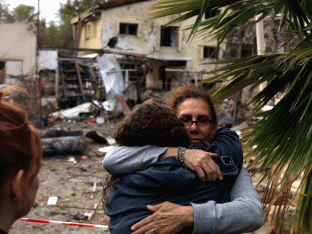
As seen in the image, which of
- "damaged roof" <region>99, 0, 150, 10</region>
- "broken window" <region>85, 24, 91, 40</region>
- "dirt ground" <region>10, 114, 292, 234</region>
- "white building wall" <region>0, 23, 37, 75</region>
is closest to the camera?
"dirt ground" <region>10, 114, 292, 234</region>

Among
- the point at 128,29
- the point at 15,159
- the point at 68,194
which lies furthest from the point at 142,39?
the point at 15,159

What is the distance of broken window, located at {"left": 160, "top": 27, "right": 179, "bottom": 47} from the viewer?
88.7 feet

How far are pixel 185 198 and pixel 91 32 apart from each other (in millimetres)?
26126

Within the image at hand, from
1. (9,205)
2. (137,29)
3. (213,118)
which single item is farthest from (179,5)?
(137,29)

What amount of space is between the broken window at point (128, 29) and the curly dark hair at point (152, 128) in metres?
24.6

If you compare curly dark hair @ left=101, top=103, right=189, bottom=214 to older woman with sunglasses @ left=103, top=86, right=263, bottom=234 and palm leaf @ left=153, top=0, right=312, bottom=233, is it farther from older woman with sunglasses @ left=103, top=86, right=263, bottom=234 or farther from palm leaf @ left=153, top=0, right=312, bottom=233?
palm leaf @ left=153, top=0, right=312, bottom=233

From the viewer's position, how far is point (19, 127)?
3.17 ft

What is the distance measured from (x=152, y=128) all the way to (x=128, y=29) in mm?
24852

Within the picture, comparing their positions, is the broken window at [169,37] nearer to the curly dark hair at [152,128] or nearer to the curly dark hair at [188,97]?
the curly dark hair at [188,97]

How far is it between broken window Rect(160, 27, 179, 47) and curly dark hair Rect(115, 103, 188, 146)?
85.7 ft

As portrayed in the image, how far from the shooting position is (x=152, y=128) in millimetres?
1501

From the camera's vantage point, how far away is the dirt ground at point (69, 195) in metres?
4.65

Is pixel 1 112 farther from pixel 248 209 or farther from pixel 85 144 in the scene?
pixel 85 144

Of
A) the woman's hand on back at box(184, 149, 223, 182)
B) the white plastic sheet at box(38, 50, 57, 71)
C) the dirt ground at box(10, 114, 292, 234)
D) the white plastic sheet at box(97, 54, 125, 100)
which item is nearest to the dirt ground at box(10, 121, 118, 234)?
the dirt ground at box(10, 114, 292, 234)
